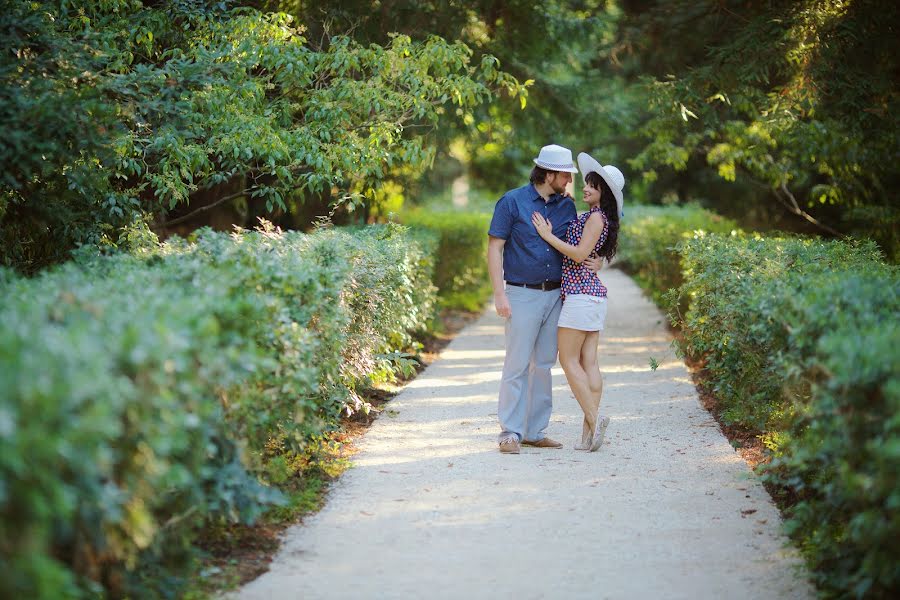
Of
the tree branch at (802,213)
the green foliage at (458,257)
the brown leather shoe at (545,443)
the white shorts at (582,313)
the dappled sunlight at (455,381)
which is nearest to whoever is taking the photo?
the white shorts at (582,313)

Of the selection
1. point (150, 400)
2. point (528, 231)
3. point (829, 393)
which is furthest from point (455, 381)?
point (150, 400)

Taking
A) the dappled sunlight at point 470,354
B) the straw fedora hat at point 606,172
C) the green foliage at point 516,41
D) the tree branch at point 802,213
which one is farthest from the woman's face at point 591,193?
the tree branch at point 802,213

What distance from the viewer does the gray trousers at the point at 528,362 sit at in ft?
22.2

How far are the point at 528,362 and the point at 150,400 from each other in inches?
153

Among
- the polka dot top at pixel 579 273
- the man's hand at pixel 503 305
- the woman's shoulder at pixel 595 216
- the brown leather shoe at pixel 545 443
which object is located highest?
the woman's shoulder at pixel 595 216

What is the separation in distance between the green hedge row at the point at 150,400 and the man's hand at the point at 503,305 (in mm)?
1109

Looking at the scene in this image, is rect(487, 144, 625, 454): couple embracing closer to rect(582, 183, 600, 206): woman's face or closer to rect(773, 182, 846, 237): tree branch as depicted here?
rect(582, 183, 600, 206): woman's face

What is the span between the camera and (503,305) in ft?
21.9

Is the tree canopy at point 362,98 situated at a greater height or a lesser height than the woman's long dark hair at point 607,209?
greater

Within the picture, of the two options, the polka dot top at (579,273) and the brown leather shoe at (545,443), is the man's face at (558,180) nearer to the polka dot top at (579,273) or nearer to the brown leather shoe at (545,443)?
the polka dot top at (579,273)

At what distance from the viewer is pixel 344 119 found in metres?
9.22

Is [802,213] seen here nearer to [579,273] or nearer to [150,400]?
[579,273]

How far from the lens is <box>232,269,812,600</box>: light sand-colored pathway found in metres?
4.35

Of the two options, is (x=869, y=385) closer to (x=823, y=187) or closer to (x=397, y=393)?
(x=397, y=393)
